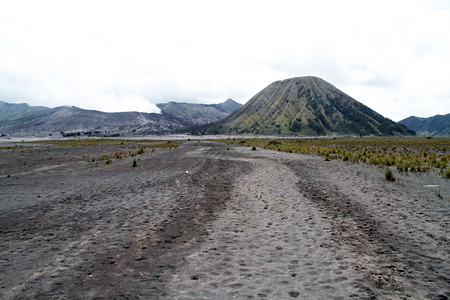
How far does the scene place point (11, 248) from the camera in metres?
7.00

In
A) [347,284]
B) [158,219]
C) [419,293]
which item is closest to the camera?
[419,293]

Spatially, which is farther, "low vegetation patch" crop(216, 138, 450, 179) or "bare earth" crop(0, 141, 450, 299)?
"low vegetation patch" crop(216, 138, 450, 179)

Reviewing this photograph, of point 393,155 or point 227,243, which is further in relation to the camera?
point 393,155

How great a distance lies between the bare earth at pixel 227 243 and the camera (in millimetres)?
4977

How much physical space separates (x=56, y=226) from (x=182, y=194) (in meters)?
5.84

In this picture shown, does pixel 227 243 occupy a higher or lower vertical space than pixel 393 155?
lower

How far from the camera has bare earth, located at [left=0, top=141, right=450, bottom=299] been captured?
196 inches

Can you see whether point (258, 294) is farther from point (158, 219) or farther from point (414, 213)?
point (414, 213)

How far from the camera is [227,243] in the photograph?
719 centimetres

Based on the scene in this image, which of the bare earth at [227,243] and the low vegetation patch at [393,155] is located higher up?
the low vegetation patch at [393,155]

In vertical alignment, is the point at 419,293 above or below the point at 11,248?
above

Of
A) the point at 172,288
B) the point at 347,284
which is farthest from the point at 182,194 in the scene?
the point at 347,284

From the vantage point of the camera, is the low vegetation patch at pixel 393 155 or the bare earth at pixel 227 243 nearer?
the bare earth at pixel 227 243

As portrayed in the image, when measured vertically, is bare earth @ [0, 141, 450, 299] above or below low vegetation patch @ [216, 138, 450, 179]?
below
